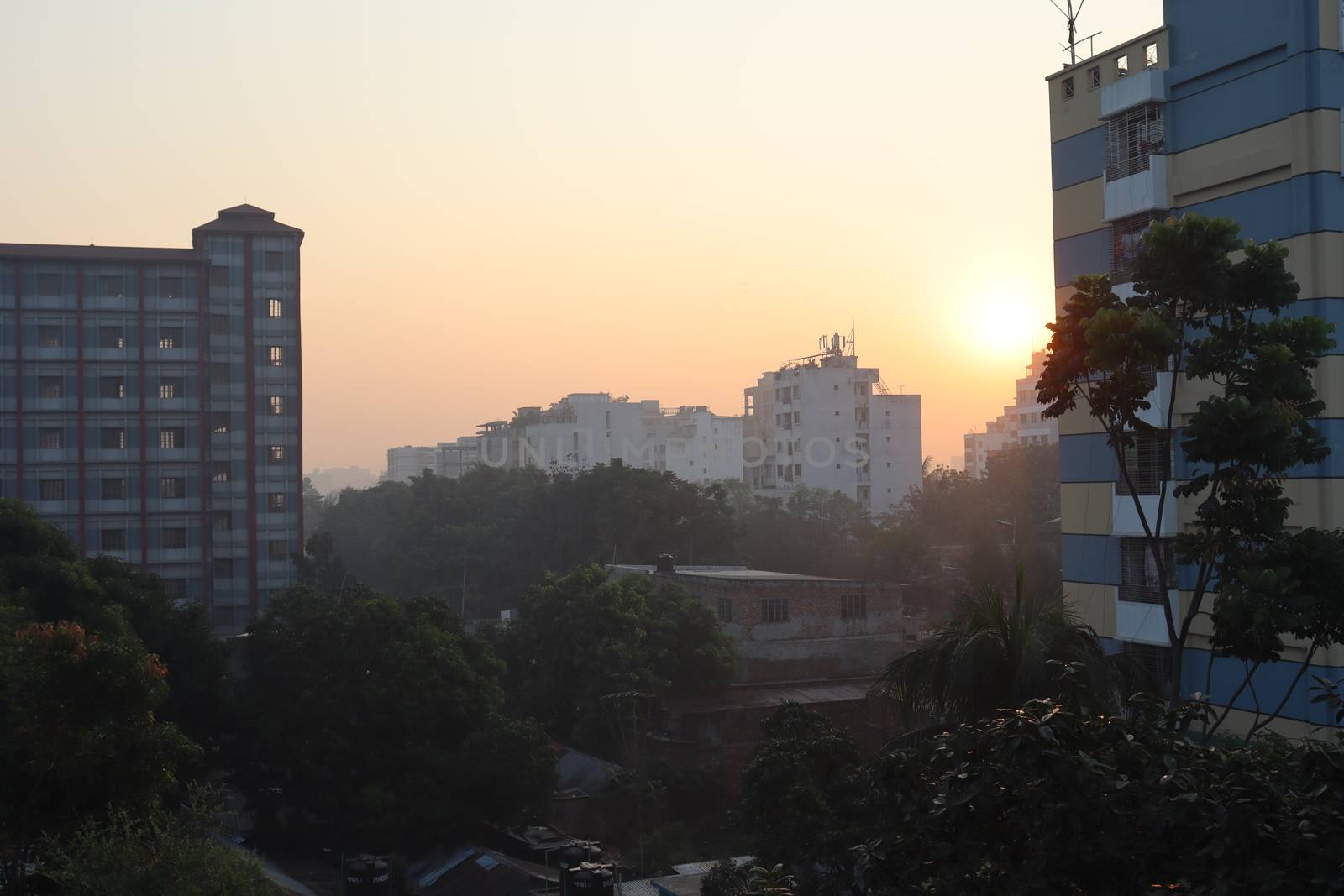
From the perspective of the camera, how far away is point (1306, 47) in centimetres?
1920

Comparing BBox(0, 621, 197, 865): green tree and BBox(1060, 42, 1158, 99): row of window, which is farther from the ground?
BBox(1060, 42, 1158, 99): row of window

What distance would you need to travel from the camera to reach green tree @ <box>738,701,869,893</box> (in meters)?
20.1

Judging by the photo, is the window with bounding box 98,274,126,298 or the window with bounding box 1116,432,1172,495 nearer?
the window with bounding box 1116,432,1172,495

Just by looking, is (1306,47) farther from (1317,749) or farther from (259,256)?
(259,256)

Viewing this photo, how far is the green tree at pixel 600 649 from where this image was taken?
1407 inches

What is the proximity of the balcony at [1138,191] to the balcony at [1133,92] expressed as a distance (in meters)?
1.02

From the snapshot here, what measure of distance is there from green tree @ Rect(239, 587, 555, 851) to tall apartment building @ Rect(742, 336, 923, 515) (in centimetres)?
6380

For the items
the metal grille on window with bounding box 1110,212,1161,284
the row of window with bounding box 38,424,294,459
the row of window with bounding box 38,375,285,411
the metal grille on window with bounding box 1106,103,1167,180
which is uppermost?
the metal grille on window with bounding box 1106,103,1167,180

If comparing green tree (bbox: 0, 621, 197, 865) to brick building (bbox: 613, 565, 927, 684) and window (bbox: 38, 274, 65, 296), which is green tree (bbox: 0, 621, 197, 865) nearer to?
brick building (bbox: 613, 565, 927, 684)

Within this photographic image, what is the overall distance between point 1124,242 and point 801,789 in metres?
11.5

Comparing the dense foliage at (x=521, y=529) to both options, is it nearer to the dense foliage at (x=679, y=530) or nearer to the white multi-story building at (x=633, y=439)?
the dense foliage at (x=679, y=530)

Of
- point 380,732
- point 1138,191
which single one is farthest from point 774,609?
point 1138,191

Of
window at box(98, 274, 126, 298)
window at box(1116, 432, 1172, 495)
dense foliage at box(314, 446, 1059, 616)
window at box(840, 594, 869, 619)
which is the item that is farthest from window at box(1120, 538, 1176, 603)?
window at box(98, 274, 126, 298)

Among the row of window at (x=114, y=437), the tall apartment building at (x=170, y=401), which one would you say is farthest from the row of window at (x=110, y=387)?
the row of window at (x=114, y=437)
